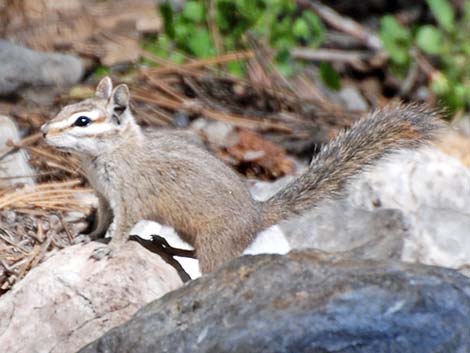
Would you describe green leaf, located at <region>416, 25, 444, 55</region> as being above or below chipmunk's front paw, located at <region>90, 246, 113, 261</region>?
below

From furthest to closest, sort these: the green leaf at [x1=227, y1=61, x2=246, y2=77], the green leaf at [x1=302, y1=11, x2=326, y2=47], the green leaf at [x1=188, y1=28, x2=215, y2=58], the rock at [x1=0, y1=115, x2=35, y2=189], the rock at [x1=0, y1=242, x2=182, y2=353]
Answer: the green leaf at [x1=302, y1=11, x2=326, y2=47] < the green leaf at [x1=188, y1=28, x2=215, y2=58] < the green leaf at [x1=227, y1=61, x2=246, y2=77] < the rock at [x1=0, y1=115, x2=35, y2=189] < the rock at [x1=0, y1=242, x2=182, y2=353]

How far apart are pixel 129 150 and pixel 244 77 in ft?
10.4

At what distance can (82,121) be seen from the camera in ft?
16.9

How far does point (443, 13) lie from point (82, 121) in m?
5.05

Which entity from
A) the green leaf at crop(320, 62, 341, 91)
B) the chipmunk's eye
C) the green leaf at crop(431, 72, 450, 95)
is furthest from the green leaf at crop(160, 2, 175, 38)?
the chipmunk's eye

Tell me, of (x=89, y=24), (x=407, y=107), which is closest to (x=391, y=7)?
(x=89, y=24)

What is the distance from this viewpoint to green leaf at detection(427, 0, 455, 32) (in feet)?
31.0

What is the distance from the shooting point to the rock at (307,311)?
13.3ft

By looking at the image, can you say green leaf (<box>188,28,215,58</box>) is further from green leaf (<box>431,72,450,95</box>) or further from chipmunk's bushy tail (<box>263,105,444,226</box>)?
chipmunk's bushy tail (<box>263,105,444,226</box>)

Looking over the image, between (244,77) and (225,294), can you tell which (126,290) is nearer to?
(225,294)

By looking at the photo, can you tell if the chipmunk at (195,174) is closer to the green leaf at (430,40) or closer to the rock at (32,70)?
the rock at (32,70)

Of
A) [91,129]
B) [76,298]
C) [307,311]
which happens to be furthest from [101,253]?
[307,311]

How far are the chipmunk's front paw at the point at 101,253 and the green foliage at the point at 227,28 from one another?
135 inches

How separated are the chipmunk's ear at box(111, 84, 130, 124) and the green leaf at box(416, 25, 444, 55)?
4632mm
